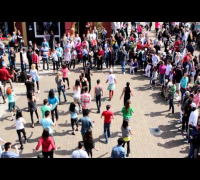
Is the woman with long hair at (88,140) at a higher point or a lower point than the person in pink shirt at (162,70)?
lower

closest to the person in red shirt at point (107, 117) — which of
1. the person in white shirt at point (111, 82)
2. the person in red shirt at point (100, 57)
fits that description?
the person in white shirt at point (111, 82)

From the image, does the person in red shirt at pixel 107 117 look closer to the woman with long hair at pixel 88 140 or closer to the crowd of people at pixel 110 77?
the crowd of people at pixel 110 77

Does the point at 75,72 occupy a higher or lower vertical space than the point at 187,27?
lower

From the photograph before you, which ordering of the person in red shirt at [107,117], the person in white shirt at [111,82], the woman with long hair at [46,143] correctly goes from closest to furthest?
the woman with long hair at [46,143], the person in red shirt at [107,117], the person in white shirt at [111,82]

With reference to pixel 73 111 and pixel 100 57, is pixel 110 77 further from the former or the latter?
pixel 100 57

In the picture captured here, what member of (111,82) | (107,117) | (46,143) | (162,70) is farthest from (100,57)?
(46,143)

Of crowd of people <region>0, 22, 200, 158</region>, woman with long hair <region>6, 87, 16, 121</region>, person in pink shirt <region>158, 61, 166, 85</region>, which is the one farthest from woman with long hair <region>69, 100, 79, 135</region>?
person in pink shirt <region>158, 61, 166, 85</region>

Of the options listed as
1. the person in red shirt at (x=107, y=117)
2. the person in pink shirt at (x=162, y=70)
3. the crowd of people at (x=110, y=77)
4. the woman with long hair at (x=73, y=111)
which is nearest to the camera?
the crowd of people at (x=110, y=77)
